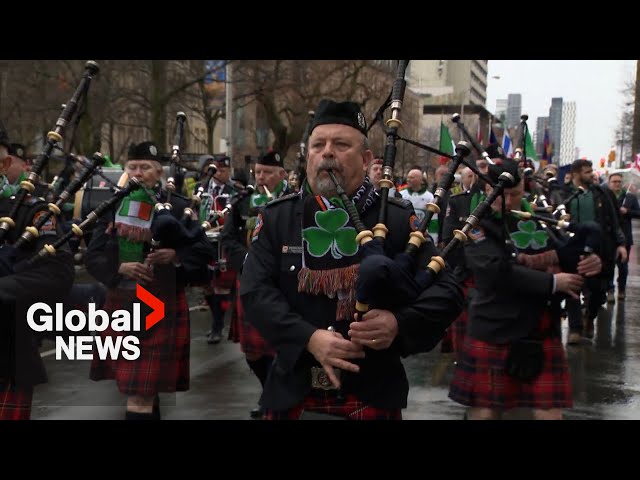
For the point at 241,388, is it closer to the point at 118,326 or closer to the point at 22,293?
the point at 118,326

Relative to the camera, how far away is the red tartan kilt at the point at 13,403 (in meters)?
3.42

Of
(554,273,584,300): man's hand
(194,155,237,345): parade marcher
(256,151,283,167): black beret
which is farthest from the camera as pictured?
(194,155,237,345): parade marcher

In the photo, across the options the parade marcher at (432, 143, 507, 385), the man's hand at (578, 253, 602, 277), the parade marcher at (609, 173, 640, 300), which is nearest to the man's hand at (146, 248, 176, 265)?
the parade marcher at (432, 143, 507, 385)

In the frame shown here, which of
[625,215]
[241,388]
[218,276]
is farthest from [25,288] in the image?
[625,215]

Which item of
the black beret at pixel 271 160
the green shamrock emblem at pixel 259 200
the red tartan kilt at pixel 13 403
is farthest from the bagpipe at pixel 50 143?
the green shamrock emblem at pixel 259 200

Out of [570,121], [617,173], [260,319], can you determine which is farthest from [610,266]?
[570,121]

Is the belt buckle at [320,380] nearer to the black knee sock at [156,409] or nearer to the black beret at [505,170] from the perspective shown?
the black beret at [505,170]

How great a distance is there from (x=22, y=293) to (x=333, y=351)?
1.42 metres

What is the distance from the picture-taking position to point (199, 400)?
5832mm

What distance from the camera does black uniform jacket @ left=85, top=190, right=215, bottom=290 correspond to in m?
5.07

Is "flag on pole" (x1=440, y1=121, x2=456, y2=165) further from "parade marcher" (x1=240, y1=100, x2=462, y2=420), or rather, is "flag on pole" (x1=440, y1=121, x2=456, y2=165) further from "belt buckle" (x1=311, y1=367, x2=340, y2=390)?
"belt buckle" (x1=311, y1=367, x2=340, y2=390)

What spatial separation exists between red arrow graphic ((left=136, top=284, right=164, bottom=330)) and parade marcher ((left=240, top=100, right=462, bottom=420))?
2.33m

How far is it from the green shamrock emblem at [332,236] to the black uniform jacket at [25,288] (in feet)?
4.08
